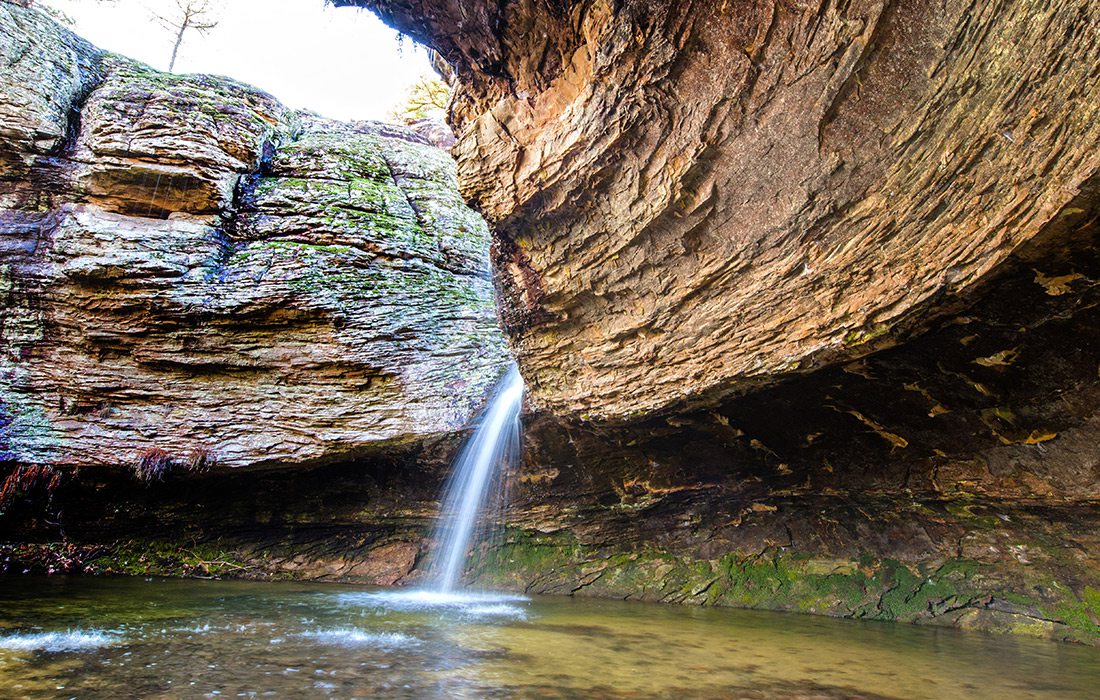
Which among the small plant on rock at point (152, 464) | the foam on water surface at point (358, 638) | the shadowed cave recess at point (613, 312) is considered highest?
the shadowed cave recess at point (613, 312)

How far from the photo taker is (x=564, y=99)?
532 cm

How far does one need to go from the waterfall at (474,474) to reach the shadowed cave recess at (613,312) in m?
0.29

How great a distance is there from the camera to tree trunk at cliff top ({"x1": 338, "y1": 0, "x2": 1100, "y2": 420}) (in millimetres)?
3584

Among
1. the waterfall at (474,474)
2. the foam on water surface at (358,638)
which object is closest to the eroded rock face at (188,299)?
the waterfall at (474,474)

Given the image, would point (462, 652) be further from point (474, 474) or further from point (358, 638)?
point (474, 474)

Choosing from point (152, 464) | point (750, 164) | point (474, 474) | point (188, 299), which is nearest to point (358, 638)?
point (474, 474)

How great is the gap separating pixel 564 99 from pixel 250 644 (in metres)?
4.68

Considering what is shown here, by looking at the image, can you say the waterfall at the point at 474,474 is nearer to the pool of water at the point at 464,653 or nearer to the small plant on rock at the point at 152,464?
the pool of water at the point at 464,653

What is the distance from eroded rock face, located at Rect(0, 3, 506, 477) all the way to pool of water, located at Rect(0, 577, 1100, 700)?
2.10 meters


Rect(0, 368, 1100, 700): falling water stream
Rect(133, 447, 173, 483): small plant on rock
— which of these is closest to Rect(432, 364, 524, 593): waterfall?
Rect(0, 368, 1100, 700): falling water stream

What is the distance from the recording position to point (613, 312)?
6137mm

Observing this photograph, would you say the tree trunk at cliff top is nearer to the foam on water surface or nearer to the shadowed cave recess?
the shadowed cave recess

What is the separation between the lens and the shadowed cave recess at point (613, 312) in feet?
13.2

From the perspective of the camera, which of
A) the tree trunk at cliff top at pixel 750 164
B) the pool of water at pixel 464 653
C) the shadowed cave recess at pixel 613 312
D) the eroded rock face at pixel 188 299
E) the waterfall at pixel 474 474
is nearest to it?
the pool of water at pixel 464 653
